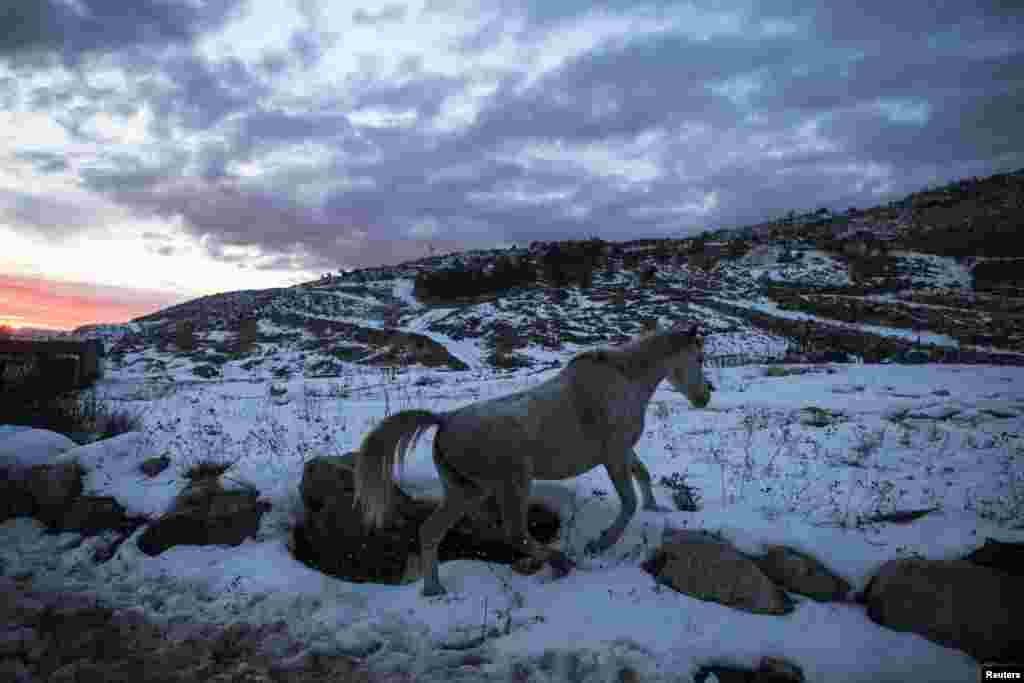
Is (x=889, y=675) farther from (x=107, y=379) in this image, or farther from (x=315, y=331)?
(x=315, y=331)

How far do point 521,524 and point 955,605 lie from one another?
3345mm

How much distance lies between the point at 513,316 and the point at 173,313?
41016 millimetres

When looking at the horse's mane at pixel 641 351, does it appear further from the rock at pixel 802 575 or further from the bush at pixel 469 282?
the bush at pixel 469 282

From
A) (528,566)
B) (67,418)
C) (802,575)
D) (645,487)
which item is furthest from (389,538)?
(67,418)

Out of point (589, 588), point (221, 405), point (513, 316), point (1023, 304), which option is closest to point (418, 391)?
point (221, 405)

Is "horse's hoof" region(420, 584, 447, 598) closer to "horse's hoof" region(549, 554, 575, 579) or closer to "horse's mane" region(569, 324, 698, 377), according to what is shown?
"horse's hoof" region(549, 554, 575, 579)

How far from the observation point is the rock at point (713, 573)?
449 cm

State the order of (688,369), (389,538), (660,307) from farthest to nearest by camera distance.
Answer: (660,307), (688,369), (389,538)

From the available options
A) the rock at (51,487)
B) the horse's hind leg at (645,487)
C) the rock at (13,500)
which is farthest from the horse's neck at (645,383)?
the rock at (13,500)

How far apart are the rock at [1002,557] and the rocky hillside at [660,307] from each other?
16.4 m

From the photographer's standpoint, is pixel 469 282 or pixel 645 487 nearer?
pixel 645 487

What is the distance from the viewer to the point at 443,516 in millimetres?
5098

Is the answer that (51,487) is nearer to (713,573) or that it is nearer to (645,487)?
(645,487)

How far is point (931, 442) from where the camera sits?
27.5ft
